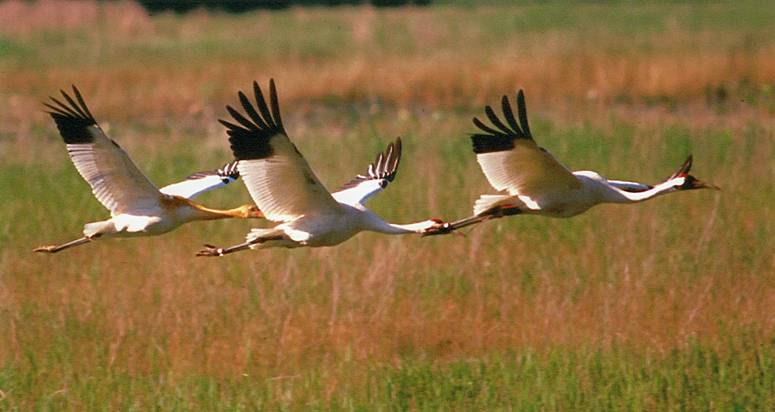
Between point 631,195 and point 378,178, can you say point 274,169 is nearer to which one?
point 378,178

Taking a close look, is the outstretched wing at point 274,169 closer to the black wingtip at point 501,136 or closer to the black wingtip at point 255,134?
the black wingtip at point 255,134

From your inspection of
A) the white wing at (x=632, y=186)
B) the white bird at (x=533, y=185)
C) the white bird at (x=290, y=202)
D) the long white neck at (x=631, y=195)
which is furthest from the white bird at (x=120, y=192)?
the white wing at (x=632, y=186)

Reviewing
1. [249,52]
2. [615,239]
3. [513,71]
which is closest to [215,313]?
[615,239]

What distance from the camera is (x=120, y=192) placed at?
7949 mm

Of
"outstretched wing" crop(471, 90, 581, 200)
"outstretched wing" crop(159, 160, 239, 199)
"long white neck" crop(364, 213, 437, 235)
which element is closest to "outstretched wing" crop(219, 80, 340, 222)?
"long white neck" crop(364, 213, 437, 235)

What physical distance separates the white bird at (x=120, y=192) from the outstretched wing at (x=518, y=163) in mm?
1270

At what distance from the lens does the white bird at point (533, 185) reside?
7.51m

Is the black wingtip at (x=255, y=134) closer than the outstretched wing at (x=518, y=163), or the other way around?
the black wingtip at (x=255, y=134)

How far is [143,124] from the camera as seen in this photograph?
17438mm

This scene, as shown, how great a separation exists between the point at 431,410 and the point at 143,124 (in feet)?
36.3

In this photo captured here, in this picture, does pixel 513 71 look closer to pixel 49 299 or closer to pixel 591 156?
pixel 591 156

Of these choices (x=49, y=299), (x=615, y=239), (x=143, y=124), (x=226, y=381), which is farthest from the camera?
(x=143, y=124)

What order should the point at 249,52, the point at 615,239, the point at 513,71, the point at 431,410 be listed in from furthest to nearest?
the point at 249,52 → the point at 513,71 → the point at 615,239 → the point at 431,410

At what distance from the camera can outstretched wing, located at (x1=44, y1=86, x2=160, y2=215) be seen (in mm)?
7660
